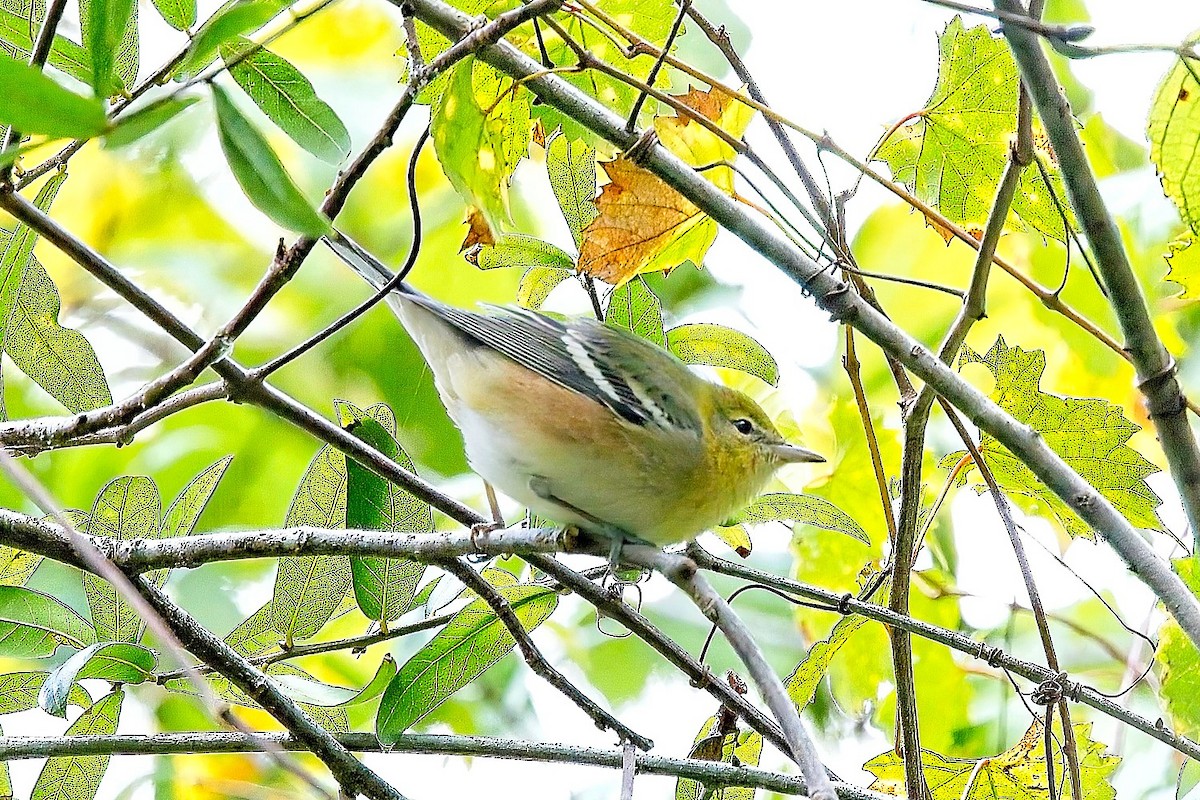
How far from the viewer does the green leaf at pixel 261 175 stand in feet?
3.05

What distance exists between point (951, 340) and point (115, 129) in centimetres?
138

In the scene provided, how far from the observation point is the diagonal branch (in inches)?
62.7

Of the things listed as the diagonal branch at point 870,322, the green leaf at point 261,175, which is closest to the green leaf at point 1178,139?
the diagonal branch at point 870,322

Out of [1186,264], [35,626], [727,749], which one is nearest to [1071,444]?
[1186,264]

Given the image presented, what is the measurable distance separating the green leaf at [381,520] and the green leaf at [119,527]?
15.2 inches

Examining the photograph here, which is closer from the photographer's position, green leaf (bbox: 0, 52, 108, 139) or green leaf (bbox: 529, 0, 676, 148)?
green leaf (bbox: 0, 52, 108, 139)

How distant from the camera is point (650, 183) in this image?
196 centimetres

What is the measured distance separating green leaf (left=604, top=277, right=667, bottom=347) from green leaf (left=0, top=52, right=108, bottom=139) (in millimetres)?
1593

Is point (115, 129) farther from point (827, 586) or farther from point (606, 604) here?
point (827, 586)

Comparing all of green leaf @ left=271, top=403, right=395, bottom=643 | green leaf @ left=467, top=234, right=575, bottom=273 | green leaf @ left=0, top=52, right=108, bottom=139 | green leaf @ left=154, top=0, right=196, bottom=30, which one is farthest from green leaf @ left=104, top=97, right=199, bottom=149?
green leaf @ left=467, top=234, right=575, bottom=273

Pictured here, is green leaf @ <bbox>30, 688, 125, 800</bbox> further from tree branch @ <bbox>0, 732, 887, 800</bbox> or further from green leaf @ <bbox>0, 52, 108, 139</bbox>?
green leaf @ <bbox>0, 52, 108, 139</bbox>

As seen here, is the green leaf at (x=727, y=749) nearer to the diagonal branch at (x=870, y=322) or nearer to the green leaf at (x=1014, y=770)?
A: the green leaf at (x=1014, y=770)

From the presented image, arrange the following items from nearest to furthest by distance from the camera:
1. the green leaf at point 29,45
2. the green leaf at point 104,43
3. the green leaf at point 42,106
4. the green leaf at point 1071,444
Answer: the green leaf at point 42,106, the green leaf at point 104,43, the green leaf at point 29,45, the green leaf at point 1071,444

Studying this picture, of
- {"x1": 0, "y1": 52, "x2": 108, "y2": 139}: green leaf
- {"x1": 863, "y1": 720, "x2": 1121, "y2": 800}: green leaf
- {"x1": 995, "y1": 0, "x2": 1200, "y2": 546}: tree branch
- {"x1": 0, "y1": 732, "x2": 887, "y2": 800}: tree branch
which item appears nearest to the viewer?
{"x1": 0, "y1": 52, "x2": 108, "y2": 139}: green leaf
